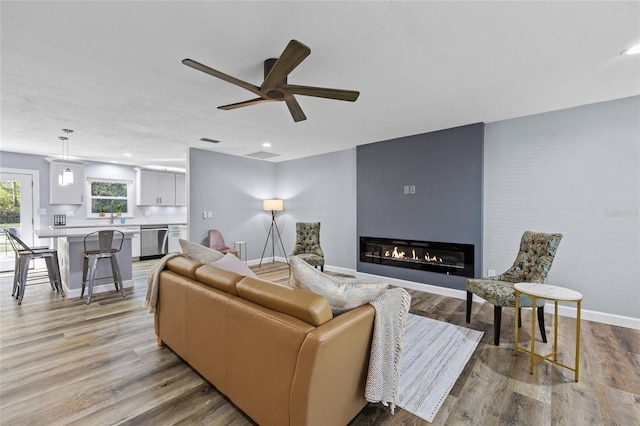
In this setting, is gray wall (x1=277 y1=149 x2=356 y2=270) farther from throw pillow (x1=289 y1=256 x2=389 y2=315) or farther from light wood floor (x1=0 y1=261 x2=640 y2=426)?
throw pillow (x1=289 y1=256 x2=389 y2=315)

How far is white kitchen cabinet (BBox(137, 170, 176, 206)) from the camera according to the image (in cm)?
724

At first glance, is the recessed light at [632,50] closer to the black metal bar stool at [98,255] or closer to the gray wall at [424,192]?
the gray wall at [424,192]

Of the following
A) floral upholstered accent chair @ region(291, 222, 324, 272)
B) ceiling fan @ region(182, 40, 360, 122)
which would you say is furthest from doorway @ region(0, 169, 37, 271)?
ceiling fan @ region(182, 40, 360, 122)

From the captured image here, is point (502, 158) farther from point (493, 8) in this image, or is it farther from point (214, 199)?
point (214, 199)

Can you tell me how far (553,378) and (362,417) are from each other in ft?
5.26

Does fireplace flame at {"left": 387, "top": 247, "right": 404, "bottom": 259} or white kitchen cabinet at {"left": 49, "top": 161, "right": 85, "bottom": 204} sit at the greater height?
white kitchen cabinet at {"left": 49, "top": 161, "right": 85, "bottom": 204}

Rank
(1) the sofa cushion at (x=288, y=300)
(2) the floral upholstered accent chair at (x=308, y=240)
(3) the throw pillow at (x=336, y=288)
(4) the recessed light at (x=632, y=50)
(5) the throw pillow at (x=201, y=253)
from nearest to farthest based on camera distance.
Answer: (1) the sofa cushion at (x=288, y=300) → (3) the throw pillow at (x=336, y=288) → (4) the recessed light at (x=632, y=50) → (5) the throw pillow at (x=201, y=253) → (2) the floral upholstered accent chair at (x=308, y=240)

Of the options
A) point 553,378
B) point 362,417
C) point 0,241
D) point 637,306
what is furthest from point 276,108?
point 0,241

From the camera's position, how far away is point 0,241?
556 cm

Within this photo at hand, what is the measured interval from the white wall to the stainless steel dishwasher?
7082mm

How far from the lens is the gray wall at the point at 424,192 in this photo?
3.95 meters

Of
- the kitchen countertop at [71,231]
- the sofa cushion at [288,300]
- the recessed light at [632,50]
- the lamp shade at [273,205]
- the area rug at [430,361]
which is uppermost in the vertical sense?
the recessed light at [632,50]

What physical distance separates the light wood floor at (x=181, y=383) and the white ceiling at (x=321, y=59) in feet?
8.16

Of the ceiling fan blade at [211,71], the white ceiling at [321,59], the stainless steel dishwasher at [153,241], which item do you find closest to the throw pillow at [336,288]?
the ceiling fan blade at [211,71]
